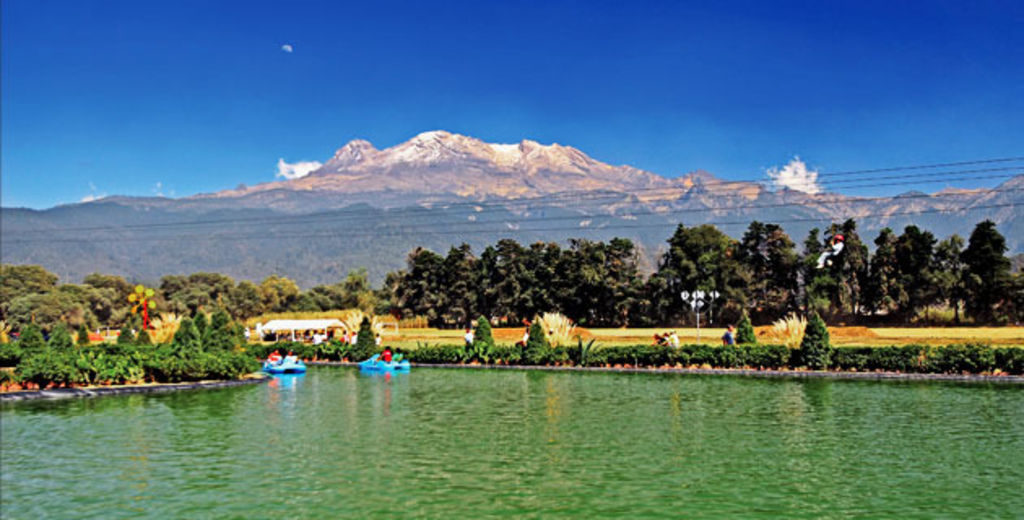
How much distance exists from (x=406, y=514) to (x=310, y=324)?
46402mm

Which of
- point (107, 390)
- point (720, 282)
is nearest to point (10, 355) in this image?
point (107, 390)

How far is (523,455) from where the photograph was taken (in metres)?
14.8

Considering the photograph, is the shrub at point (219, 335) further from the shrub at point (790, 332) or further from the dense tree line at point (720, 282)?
the dense tree line at point (720, 282)

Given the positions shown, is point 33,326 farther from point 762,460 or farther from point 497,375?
point 762,460

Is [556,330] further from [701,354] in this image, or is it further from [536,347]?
[701,354]

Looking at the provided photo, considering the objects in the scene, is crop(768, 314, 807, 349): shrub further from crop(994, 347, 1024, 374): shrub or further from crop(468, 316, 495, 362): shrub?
crop(468, 316, 495, 362): shrub

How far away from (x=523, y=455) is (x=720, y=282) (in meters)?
62.7

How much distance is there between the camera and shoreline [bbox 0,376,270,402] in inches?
870

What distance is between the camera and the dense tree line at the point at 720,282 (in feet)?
214

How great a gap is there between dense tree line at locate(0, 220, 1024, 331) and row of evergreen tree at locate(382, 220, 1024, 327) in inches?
4.4

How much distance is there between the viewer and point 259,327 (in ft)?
189

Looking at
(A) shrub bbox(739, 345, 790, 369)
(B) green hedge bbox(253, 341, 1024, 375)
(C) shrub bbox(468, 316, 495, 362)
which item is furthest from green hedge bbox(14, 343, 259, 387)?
(A) shrub bbox(739, 345, 790, 369)

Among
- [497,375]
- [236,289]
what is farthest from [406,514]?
[236,289]

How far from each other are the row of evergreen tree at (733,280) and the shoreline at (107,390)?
51324 mm
